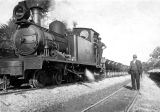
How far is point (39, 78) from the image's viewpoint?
7.20 meters

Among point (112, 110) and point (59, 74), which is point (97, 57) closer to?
point (59, 74)

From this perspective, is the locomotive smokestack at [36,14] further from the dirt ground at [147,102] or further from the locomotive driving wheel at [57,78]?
the dirt ground at [147,102]

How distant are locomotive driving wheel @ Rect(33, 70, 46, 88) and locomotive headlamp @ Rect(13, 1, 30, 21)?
89.7 inches

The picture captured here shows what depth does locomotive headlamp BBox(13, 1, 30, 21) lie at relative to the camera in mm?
7145

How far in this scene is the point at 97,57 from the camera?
42.7 ft

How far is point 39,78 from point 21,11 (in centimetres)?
279

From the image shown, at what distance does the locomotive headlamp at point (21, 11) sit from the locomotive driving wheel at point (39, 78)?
228cm

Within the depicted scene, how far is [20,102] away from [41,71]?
8.38ft

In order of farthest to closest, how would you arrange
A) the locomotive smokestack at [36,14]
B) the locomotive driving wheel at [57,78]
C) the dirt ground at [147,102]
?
the locomotive smokestack at [36,14]
the locomotive driving wheel at [57,78]
the dirt ground at [147,102]

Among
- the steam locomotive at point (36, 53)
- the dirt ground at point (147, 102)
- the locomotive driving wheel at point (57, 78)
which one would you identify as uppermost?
the steam locomotive at point (36, 53)

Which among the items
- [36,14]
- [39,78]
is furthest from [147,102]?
[36,14]

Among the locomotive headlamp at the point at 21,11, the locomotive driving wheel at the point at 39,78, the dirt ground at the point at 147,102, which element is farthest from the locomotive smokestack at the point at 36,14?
the dirt ground at the point at 147,102

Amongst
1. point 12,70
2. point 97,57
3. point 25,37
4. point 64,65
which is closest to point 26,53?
point 25,37

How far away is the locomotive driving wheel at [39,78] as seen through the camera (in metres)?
6.98
